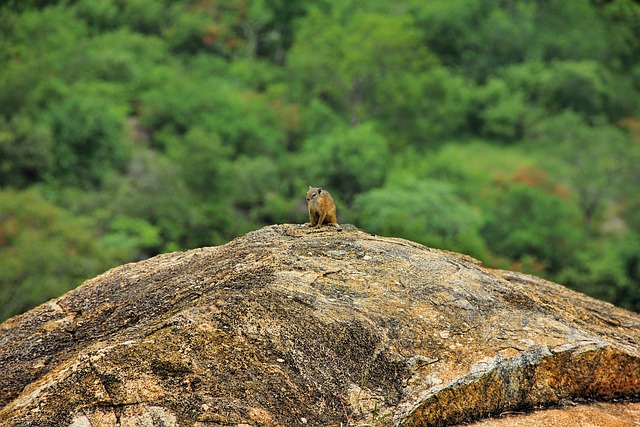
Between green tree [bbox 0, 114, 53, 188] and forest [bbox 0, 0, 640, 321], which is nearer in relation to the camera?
forest [bbox 0, 0, 640, 321]

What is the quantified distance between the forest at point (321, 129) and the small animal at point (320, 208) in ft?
66.9

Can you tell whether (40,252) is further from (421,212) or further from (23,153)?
(421,212)

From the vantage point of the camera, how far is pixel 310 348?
9438 millimetres

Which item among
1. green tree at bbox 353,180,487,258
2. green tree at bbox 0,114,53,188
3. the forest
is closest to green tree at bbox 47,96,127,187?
the forest

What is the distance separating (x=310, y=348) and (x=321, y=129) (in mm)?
55117

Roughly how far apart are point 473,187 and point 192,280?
158 ft

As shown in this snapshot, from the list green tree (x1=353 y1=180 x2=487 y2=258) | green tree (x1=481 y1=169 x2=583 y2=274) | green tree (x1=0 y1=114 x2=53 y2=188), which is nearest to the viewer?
green tree (x1=353 y1=180 x2=487 y2=258)

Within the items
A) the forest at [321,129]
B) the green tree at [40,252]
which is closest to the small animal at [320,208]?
the green tree at [40,252]

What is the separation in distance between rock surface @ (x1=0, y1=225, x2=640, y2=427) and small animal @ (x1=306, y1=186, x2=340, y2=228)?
1607mm

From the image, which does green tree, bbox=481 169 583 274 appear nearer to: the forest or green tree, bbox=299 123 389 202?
the forest

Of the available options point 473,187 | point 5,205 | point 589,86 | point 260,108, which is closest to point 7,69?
point 260,108

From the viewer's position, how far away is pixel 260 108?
6562cm

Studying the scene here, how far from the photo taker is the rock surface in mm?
8797

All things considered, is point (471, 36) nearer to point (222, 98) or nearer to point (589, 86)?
point (589, 86)
